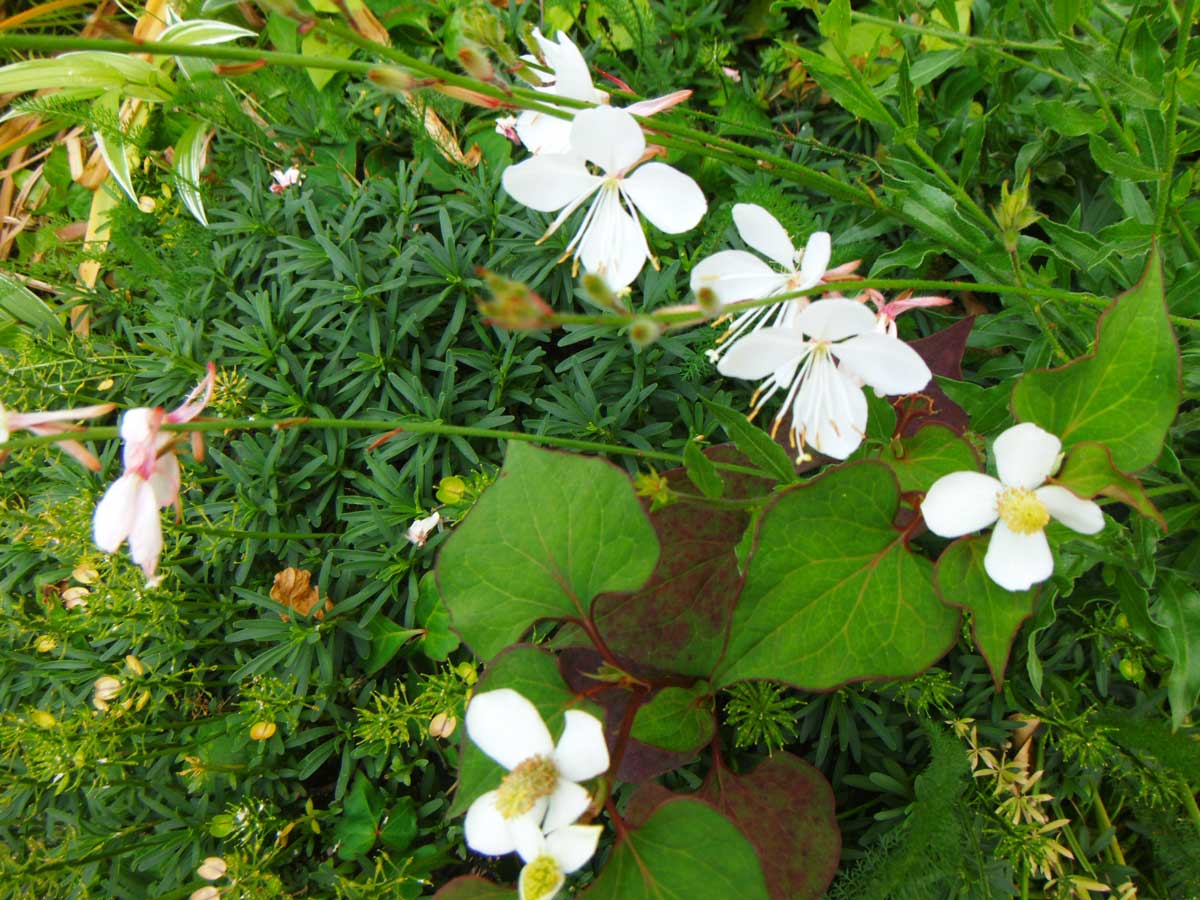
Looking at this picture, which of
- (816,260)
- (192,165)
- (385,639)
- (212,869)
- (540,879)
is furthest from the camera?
(192,165)

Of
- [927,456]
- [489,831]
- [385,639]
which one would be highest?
[927,456]

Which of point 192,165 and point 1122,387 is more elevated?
point 1122,387

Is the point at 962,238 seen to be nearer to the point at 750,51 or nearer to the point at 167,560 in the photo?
the point at 750,51

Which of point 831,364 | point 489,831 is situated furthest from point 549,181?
point 489,831

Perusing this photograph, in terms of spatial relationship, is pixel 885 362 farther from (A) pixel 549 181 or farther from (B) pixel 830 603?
(A) pixel 549 181

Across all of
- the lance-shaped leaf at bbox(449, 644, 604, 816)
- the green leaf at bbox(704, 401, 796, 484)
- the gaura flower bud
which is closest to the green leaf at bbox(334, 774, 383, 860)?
the gaura flower bud

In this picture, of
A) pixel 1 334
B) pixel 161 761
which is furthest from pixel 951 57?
pixel 1 334

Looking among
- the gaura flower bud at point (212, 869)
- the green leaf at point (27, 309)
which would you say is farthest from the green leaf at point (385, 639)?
the green leaf at point (27, 309)

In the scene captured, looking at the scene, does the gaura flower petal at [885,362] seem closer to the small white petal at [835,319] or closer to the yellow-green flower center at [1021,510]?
the small white petal at [835,319]
